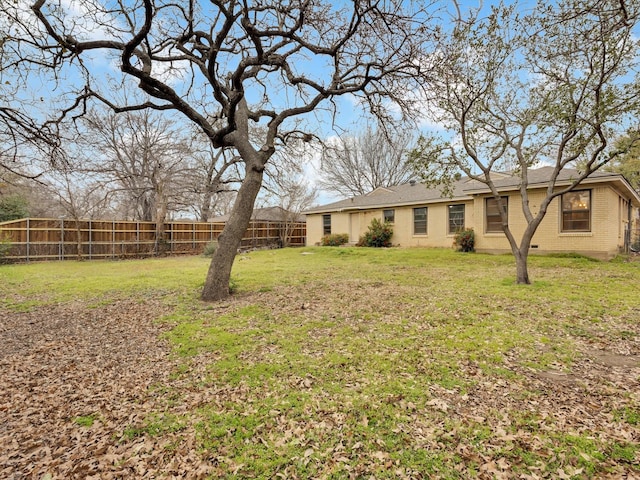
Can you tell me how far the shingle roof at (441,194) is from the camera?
12245 mm

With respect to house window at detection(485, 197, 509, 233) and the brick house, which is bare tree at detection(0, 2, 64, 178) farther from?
house window at detection(485, 197, 509, 233)

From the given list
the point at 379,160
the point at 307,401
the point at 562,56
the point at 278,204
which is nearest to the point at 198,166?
the point at 278,204

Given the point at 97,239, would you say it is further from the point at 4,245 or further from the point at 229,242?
the point at 229,242

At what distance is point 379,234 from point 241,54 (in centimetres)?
1272

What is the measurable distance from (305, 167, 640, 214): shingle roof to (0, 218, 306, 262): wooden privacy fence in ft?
24.9

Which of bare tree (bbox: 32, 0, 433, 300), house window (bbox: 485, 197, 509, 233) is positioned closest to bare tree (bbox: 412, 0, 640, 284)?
bare tree (bbox: 32, 0, 433, 300)

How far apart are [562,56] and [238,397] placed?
885cm

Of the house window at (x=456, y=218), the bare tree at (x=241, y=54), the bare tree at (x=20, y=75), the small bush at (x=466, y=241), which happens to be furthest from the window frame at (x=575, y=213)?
the bare tree at (x=20, y=75)

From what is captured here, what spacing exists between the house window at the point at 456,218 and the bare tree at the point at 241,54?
9933 millimetres

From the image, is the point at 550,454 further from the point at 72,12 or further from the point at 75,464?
the point at 72,12

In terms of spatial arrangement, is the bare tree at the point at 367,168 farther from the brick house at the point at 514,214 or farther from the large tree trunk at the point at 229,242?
the large tree trunk at the point at 229,242

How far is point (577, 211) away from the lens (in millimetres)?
12125

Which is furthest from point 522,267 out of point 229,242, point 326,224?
point 326,224

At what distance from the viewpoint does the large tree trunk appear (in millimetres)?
6699
